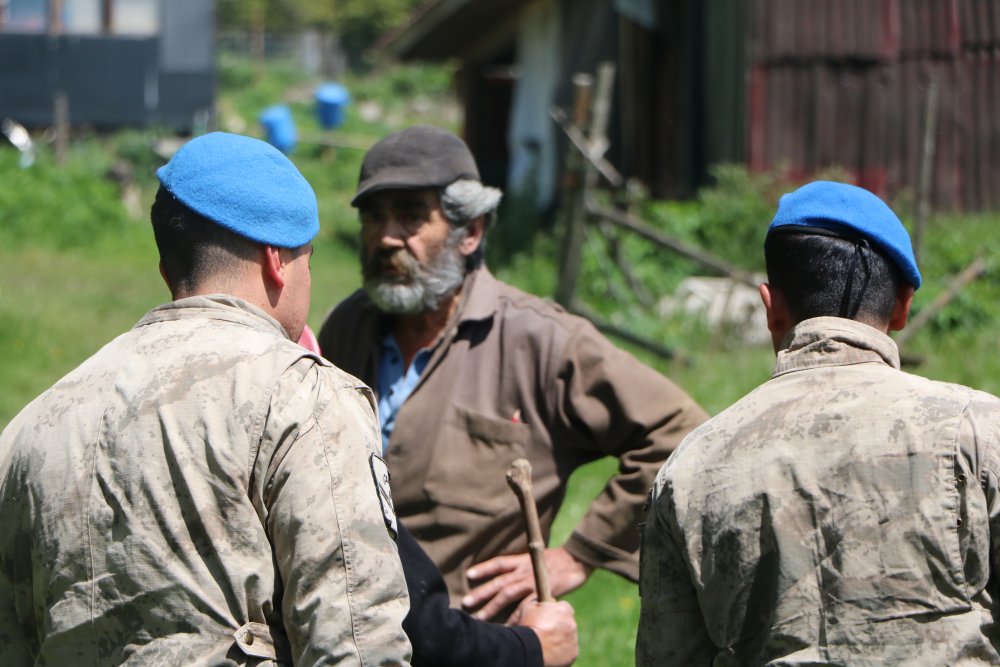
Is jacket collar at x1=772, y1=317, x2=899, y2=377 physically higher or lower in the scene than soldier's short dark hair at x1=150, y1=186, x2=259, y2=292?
lower

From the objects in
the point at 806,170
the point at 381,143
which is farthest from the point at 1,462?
the point at 806,170

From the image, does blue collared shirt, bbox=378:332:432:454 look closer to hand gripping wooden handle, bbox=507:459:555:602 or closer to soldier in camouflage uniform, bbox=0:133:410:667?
hand gripping wooden handle, bbox=507:459:555:602

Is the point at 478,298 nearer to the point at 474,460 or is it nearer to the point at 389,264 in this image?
the point at 389,264

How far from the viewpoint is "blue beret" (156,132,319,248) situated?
2266mm

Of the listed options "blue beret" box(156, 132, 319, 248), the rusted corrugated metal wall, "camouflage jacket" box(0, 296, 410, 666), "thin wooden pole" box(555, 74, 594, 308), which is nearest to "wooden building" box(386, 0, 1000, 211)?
the rusted corrugated metal wall

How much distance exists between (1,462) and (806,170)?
1027 cm

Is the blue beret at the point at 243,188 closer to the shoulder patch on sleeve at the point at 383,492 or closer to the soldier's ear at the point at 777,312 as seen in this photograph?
the shoulder patch on sleeve at the point at 383,492

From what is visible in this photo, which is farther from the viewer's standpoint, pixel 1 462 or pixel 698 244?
pixel 698 244

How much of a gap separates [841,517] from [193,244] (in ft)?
4.04

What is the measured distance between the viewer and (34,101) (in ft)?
68.9

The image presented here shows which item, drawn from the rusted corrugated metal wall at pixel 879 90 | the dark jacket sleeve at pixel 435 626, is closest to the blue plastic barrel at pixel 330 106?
the rusted corrugated metal wall at pixel 879 90

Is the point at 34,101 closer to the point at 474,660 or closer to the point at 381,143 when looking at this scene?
the point at 381,143

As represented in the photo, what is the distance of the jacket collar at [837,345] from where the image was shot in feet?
7.50

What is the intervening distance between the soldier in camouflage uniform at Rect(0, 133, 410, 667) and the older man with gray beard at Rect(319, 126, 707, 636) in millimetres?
1227
